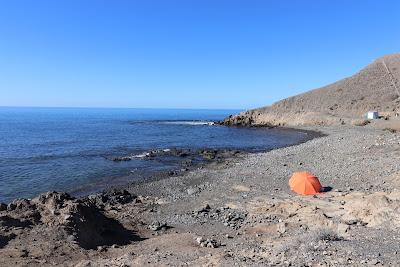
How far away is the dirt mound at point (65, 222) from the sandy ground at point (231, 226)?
6 centimetres

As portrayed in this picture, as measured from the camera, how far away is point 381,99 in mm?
86375

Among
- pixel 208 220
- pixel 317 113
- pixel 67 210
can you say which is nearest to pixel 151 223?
pixel 208 220

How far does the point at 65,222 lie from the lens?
14672mm

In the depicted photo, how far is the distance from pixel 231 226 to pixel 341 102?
85083 mm

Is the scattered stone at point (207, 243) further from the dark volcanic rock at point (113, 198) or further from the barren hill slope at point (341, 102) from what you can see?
the barren hill slope at point (341, 102)

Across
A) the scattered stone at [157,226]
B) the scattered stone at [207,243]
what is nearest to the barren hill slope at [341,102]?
the scattered stone at [157,226]

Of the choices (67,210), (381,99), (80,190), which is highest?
(381,99)

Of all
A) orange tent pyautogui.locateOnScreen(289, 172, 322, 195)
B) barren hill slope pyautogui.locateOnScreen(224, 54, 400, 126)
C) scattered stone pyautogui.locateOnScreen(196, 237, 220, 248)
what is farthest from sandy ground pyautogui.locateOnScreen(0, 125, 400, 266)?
barren hill slope pyautogui.locateOnScreen(224, 54, 400, 126)

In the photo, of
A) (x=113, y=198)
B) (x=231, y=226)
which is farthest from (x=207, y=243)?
(x=113, y=198)

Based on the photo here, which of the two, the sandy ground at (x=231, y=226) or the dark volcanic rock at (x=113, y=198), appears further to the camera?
the dark volcanic rock at (x=113, y=198)

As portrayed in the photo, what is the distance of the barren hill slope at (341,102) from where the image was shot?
8238 cm

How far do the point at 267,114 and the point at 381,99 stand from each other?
2616cm

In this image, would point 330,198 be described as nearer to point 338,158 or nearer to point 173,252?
point 173,252

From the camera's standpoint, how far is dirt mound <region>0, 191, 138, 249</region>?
13945mm
